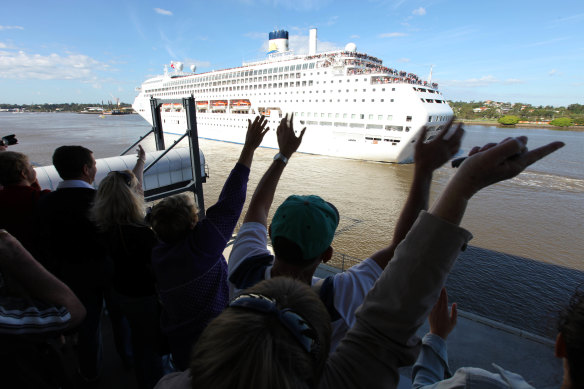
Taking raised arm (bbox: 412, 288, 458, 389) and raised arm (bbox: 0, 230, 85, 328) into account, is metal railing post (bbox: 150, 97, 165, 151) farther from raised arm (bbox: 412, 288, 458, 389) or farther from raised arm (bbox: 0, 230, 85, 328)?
raised arm (bbox: 412, 288, 458, 389)

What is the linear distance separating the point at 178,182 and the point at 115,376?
5.50 metres

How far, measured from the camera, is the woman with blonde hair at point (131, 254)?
1.73 meters

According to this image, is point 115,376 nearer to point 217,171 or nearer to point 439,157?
point 439,157

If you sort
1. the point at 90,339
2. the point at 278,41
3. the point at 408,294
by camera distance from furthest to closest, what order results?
the point at 278,41 < the point at 90,339 < the point at 408,294

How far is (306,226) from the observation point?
1.00 metres

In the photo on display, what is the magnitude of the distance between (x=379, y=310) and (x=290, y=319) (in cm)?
25

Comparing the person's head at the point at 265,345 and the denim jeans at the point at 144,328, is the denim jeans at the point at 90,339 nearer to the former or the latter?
the denim jeans at the point at 144,328

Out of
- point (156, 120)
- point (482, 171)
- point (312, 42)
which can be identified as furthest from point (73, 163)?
point (312, 42)

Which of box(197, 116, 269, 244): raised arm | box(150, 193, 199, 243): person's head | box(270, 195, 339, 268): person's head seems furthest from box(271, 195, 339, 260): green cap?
box(150, 193, 199, 243): person's head

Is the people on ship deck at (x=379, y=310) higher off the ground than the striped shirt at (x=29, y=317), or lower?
higher

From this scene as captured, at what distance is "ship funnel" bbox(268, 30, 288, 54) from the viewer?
1409 inches

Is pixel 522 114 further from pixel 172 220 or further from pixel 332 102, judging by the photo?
pixel 172 220

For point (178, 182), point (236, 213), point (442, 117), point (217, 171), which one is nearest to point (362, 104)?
point (442, 117)

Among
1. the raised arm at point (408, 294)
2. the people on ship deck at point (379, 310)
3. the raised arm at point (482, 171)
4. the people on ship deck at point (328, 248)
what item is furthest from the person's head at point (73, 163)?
the raised arm at point (482, 171)
